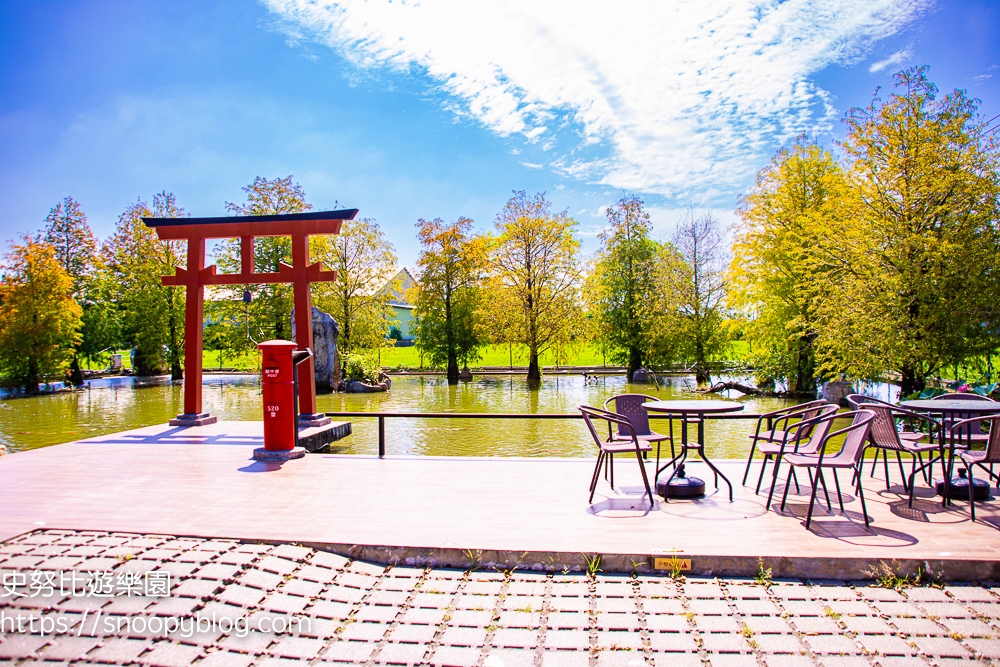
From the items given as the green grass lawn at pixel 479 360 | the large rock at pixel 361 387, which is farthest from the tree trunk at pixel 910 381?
the large rock at pixel 361 387

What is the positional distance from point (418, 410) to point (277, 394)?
441 inches

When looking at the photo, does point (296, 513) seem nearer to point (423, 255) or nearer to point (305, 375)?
point (305, 375)

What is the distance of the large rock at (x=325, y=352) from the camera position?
963 inches

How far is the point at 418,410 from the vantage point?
18328mm

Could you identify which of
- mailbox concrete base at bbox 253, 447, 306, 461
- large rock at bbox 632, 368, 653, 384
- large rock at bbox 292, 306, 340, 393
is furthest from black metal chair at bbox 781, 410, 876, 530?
large rock at bbox 632, 368, 653, 384

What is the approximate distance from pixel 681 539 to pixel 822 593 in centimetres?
89

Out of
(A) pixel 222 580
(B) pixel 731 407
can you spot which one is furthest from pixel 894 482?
(A) pixel 222 580

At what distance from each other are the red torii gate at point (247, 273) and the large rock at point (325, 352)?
45.3ft

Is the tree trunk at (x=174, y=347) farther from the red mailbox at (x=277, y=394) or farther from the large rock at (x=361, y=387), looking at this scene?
the red mailbox at (x=277, y=394)

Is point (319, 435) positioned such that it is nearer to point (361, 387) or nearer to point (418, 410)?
point (418, 410)

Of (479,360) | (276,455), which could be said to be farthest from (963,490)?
(479,360)

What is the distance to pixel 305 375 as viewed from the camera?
991cm

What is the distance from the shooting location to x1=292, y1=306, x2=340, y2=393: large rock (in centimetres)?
2447

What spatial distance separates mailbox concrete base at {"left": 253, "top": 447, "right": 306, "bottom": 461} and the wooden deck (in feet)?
0.80
